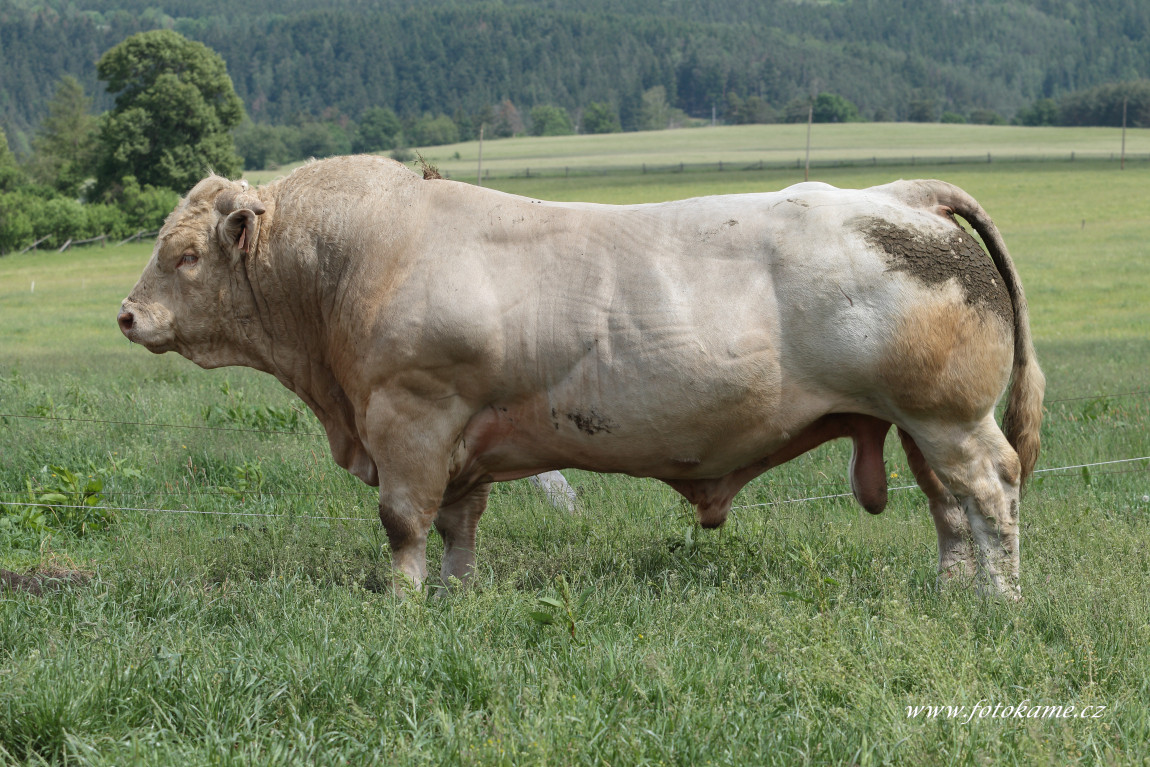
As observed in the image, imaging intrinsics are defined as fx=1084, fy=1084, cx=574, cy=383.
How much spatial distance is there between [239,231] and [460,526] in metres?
1.86

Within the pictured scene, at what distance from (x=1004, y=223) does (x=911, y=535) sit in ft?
127

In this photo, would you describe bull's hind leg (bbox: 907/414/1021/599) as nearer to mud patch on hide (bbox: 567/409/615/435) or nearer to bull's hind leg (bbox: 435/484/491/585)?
mud patch on hide (bbox: 567/409/615/435)

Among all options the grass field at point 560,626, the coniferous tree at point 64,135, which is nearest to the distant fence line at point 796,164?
the coniferous tree at point 64,135

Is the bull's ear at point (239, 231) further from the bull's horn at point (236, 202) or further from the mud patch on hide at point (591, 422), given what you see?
the mud patch on hide at point (591, 422)

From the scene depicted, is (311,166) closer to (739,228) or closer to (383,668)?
(739,228)

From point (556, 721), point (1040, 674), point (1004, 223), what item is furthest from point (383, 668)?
point (1004, 223)

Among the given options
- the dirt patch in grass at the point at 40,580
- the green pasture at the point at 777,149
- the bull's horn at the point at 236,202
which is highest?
the bull's horn at the point at 236,202

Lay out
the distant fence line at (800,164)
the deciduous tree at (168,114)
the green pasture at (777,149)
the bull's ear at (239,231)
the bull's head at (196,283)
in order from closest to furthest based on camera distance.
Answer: the bull's ear at (239,231) → the bull's head at (196,283) → the deciduous tree at (168,114) → the distant fence line at (800,164) → the green pasture at (777,149)

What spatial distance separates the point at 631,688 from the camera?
3.69 m

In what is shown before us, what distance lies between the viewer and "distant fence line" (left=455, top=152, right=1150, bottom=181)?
6494 centimetres

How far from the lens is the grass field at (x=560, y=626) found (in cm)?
337

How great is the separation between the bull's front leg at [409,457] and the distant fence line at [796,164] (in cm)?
5727

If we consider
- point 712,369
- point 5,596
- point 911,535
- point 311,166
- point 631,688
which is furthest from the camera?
point 911,535

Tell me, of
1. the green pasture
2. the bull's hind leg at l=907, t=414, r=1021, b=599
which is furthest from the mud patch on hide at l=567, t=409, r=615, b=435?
the green pasture
